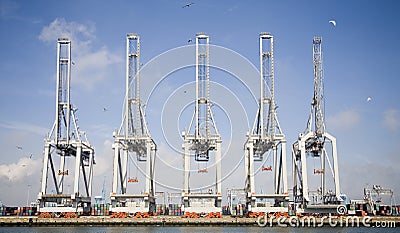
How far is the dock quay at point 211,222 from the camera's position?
6893 cm

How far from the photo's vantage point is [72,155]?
7962 cm

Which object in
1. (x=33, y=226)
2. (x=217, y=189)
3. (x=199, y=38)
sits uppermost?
(x=199, y=38)

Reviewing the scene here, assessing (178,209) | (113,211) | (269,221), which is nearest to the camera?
(269,221)

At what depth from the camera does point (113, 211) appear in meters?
73.6

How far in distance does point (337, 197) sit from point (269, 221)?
31.8ft

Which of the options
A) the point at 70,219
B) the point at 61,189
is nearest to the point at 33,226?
the point at 70,219

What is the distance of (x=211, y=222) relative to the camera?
69.1 m

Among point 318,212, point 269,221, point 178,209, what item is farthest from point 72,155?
point 318,212

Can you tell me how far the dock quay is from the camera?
68931mm

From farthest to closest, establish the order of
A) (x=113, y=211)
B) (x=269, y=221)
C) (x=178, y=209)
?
(x=178, y=209), (x=113, y=211), (x=269, y=221)

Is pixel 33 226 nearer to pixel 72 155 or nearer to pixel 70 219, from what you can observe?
pixel 70 219

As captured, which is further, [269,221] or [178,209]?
[178,209]

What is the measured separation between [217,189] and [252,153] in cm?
681

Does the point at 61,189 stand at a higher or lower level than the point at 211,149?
lower
